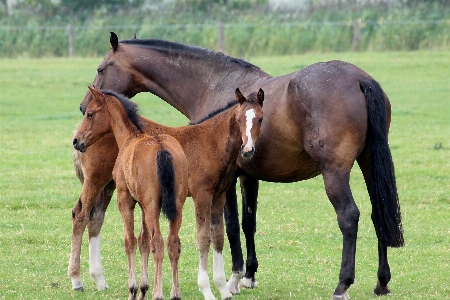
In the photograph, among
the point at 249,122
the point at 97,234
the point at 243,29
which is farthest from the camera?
the point at 243,29

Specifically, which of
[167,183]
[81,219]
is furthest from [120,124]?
[81,219]

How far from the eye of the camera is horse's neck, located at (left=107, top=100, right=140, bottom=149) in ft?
22.9

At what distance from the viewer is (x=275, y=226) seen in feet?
33.5

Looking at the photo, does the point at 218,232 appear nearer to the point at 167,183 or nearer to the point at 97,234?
the point at 167,183

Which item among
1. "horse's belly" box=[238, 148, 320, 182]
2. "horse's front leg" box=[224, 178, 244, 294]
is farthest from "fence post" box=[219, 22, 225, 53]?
"horse's belly" box=[238, 148, 320, 182]

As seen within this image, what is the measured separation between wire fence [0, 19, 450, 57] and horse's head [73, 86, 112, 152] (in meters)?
23.3

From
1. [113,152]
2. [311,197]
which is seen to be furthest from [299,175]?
[311,197]

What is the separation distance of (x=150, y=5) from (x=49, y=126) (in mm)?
23593

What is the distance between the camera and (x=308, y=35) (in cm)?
3122

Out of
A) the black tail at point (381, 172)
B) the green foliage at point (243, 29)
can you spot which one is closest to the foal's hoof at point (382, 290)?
the black tail at point (381, 172)

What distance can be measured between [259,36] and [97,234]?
2428cm

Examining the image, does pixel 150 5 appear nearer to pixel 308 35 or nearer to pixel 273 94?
pixel 308 35

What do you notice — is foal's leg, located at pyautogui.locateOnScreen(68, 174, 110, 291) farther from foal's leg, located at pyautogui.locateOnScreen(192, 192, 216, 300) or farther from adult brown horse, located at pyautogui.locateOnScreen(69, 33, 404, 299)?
foal's leg, located at pyautogui.locateOnScreen(192, 192, 216, 300)

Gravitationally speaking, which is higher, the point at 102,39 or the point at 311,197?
the point at 311,197
